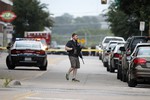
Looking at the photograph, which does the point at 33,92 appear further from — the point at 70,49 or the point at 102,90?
the point at 70,49

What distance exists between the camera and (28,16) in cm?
9062

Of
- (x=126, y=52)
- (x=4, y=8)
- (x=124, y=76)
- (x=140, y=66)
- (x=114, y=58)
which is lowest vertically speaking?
(x=124, y=76)

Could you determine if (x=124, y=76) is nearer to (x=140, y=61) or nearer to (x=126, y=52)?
(x=126, y=52)

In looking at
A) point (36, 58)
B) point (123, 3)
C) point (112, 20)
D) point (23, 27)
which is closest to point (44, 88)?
point (36, 58)

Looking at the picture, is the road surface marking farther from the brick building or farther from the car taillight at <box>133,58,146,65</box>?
the brick building

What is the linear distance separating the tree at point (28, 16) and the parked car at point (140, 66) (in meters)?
68.7

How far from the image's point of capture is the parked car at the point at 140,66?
2139 cm

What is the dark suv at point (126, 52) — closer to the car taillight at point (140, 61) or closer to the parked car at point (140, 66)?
the parked car at point (140, 66)

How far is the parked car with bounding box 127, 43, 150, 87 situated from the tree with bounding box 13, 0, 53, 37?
6867 centimetres

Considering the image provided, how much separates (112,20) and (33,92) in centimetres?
4541

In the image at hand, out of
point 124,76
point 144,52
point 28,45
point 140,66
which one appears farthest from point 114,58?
point 140,66

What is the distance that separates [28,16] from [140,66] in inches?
2751

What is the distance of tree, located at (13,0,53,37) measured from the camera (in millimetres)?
90375

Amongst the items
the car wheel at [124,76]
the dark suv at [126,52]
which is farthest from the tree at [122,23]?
the car wheel at [124,76]
